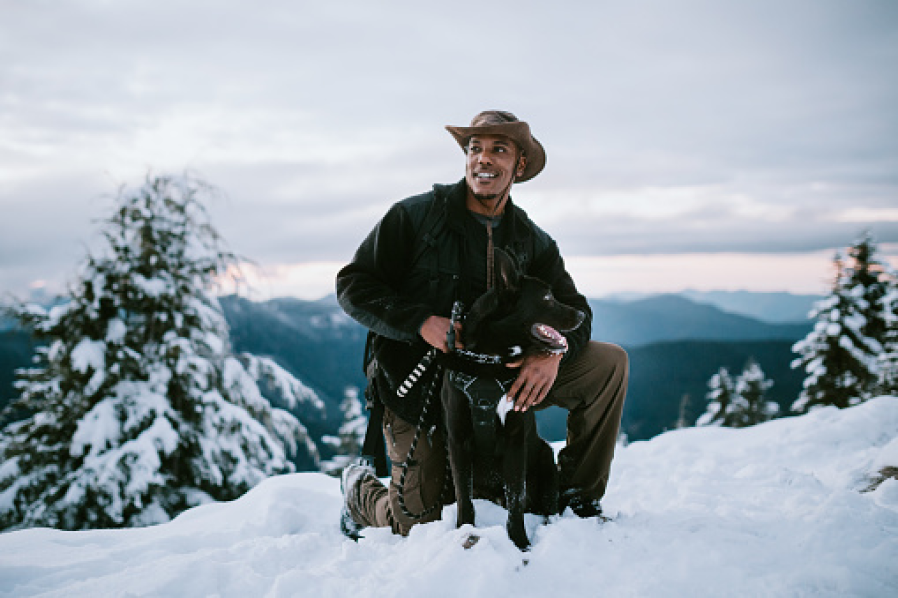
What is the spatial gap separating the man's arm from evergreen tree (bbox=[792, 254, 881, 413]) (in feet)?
58.7

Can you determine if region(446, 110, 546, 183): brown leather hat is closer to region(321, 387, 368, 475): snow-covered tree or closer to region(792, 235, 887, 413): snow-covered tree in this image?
region(792, 235, 887, 413): snow-covered tree

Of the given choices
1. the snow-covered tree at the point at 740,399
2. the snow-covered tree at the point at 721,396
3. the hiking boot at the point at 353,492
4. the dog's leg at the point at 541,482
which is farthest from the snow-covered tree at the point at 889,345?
the hiking boot at the point at 353,492

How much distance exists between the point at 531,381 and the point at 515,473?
0.51 metres

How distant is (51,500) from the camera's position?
7137mm

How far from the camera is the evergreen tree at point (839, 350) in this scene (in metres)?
16.4

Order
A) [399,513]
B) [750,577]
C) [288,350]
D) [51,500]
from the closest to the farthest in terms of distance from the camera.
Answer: [750,577]
[399,513]
[51,500]
[288,350]

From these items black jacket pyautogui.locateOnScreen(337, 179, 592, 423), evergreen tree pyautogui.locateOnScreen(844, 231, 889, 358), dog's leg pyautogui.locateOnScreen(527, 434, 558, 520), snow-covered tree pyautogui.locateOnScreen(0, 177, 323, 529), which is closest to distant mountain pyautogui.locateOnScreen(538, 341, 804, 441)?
evergreen tree pyautogui.locateOnScreen(844, 231, 889, 358)

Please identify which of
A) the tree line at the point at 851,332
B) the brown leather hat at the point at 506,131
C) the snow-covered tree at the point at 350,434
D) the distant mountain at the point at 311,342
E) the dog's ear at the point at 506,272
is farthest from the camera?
the distant mountain at the point at 311,342

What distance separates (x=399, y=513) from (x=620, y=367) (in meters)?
1.75

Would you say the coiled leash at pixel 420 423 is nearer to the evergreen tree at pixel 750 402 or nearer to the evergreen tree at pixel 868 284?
the evergreen tree at pixel 868 284

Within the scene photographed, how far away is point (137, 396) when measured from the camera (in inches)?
302

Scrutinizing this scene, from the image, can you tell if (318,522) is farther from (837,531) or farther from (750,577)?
(837,531)

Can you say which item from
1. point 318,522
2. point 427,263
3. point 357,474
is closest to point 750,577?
point 427,263

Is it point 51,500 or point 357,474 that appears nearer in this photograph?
point 357,474
